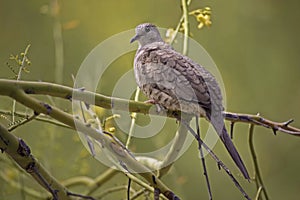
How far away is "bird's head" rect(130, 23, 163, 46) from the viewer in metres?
1.41

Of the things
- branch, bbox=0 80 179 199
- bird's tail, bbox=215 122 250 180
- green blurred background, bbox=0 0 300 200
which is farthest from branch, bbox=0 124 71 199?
green blurred background, bbox=0 0 300 200

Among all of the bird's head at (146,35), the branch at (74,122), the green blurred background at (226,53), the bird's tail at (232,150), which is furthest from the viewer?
the green blurred background at (226,53)

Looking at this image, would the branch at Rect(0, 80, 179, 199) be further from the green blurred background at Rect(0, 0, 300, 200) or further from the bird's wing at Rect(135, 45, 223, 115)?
the green blurred background at Rect(0, 0, 300, 200)

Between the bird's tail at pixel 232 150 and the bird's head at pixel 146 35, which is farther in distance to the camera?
the bird's head at pixel 146 35

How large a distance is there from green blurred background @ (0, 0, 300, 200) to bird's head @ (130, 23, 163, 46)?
1.81 ft

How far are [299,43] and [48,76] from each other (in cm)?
112

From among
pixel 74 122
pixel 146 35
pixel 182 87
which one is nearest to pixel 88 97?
pixel 74 122

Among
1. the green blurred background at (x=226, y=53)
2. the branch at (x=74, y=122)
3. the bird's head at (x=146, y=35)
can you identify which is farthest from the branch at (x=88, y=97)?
the green blurred background at (x=226, y=53)

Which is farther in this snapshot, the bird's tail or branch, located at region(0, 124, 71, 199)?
the bird's tail

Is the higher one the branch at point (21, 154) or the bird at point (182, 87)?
the bird at point (182, 87)

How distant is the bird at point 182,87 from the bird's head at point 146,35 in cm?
21

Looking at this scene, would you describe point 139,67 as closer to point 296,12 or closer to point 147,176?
point 147,176

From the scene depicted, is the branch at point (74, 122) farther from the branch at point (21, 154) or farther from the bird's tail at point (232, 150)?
the bird's tail at point (232, 150)

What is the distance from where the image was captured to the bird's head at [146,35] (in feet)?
4.63
